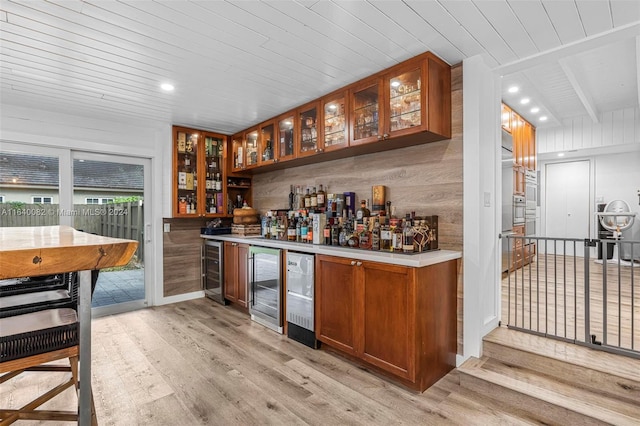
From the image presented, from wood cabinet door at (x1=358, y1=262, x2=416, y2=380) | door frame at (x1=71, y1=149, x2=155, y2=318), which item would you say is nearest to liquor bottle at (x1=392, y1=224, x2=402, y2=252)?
wood cabinet door at (x1=358, y1=262, x2=416, y2=380)

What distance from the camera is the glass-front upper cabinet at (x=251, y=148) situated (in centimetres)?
429

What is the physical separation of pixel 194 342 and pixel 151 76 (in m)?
2.42

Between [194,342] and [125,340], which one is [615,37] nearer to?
[194,342]

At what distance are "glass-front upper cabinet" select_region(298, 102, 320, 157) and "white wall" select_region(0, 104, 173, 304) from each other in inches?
75.8

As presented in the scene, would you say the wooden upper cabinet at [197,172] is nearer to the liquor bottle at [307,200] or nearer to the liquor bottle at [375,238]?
the liquor bottle at [307,200]

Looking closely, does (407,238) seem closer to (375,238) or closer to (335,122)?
(375,238)

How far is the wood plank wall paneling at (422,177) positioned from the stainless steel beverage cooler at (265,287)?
3.47 feet

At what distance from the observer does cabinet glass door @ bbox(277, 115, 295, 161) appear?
368 cm

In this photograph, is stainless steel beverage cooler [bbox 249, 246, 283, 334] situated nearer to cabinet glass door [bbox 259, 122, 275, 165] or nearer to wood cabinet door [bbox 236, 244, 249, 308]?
wood cabinet door [bbox 236, 244, 249, 308]

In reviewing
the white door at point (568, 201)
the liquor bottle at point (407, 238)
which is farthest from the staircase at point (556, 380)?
the white door at point (568, 201)

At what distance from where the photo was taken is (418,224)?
2549mm

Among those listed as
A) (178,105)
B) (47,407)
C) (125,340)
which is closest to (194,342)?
(125,340)

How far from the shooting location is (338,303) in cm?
266

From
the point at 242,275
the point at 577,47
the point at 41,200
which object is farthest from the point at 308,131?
the point at 41,200
